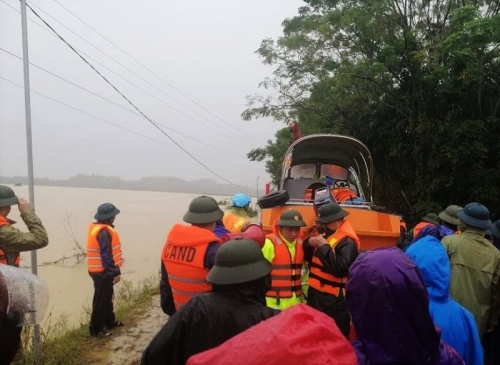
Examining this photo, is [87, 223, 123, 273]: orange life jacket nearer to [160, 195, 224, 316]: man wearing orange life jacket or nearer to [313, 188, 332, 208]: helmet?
[160, 195, 224, 316]: man wearing orange life jacket

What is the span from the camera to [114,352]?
4.55 meters

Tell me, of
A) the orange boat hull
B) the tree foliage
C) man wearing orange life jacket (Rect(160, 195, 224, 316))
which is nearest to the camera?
man wearing orange life jacket (Rect(160, 195, 224, 316))

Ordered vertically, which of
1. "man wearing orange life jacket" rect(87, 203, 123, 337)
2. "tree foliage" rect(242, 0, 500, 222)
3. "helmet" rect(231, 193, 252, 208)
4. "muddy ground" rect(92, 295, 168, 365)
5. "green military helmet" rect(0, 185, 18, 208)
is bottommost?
"muddy ground" rect(92, 295, 168, 365)

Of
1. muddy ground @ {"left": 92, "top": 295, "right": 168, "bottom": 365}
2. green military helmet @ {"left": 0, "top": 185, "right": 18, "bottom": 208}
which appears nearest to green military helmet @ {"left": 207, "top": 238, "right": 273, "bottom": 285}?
green military helmet @ {"left": 0, "top": 185, "right": 18, "bottom": 208}

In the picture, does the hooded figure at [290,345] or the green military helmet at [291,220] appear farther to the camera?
the green military helmet at [291,220]

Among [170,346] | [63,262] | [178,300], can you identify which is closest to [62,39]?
[178,300]

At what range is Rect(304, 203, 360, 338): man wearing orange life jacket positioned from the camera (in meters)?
2.98

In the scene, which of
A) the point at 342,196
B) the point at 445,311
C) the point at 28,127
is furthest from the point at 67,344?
the point at 342,196

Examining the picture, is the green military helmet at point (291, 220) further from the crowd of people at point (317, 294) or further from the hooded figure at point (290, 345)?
the hooded figure at point (290, 345)

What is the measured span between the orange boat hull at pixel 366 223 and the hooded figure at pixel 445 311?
2.09 meters

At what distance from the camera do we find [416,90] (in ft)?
34.6

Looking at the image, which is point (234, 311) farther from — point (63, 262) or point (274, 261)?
point (63, 262)

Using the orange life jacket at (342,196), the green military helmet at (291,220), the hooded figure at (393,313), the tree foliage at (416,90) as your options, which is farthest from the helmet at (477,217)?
the tree foliage at (416,90)

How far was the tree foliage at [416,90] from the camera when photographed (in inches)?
357
